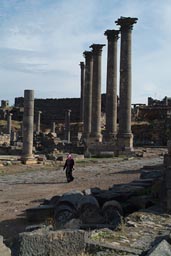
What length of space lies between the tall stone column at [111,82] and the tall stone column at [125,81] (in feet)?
8.34

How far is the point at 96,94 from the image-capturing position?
1561 inches

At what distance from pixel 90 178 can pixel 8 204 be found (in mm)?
6727

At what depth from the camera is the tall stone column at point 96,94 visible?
129 ft

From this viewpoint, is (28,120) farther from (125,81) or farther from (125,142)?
(125,81)

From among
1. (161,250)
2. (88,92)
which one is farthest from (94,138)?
(161,250)

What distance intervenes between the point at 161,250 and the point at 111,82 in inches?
1214

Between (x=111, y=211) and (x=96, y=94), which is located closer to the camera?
(x=111, y=211)

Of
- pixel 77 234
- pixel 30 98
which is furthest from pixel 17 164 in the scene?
pixel 77 234

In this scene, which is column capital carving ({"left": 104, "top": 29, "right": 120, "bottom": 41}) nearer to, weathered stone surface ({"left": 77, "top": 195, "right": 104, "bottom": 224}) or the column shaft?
the column shaft

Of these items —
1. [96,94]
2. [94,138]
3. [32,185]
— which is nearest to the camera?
[32,185]

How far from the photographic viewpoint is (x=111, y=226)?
8.61m

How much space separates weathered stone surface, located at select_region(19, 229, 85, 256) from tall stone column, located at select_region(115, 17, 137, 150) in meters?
26.9

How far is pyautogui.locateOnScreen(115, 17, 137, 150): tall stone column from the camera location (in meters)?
32.9

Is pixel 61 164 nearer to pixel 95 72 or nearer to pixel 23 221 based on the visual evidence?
pixel 95 72
